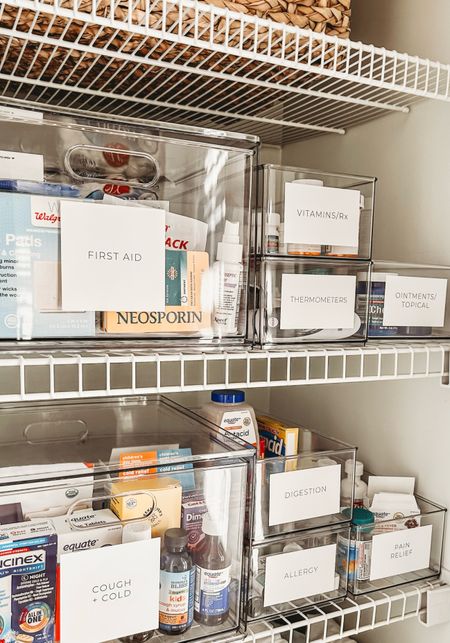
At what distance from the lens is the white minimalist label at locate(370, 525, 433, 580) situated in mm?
1036

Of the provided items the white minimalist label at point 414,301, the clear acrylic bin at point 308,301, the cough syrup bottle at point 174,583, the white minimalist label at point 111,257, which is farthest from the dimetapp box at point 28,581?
the white minimalist label at point 414,301

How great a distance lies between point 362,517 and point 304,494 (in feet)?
0.45

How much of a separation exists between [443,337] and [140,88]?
2.28ft

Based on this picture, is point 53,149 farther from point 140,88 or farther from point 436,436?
point 436,436

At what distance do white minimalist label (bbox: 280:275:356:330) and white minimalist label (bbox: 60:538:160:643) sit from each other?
379 mm

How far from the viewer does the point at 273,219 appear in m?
0.89

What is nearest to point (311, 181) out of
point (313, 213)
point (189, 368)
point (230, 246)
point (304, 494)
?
point (313, 213)

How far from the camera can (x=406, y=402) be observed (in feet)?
3.81

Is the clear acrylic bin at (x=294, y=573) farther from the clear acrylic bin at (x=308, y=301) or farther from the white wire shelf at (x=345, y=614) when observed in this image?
the clear acrylic bin at (x=308, y=301)

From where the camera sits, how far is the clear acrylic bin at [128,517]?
0.76 m

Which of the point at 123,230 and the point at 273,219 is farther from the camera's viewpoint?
the point at 273,219

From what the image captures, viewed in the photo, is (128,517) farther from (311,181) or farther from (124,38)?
(124,38)

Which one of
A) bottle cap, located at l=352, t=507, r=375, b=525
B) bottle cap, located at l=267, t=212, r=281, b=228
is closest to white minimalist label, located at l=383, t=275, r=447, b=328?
bottle cap, located at l=267, t=212, r=281, b=228

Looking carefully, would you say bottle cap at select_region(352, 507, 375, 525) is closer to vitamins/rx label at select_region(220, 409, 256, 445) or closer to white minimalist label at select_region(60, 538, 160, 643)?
vitamins/rx label at select_region(220, 409, 256, 445)
